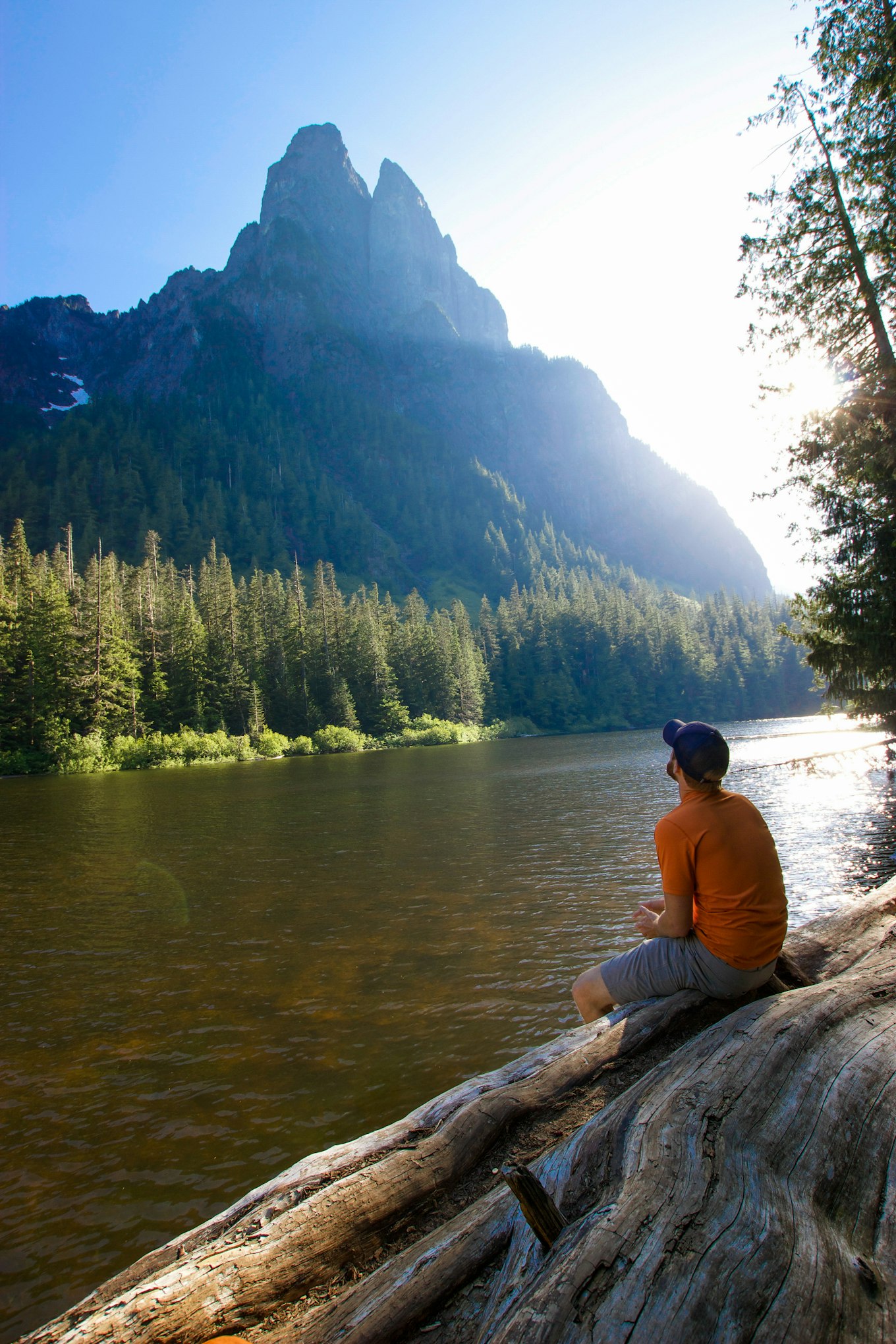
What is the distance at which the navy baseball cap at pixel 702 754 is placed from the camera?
4.73 m

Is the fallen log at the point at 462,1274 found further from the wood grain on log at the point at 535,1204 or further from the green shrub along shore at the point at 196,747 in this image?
the green shrub along shore at the point at 196,747

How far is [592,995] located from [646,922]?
2.67 ft

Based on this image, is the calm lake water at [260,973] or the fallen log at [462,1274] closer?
the fallen log at [462,1274]

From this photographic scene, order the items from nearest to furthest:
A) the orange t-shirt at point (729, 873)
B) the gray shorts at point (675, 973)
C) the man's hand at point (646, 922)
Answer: the orange t-shirt at point (729, 873)
the gray shorts at point (675, 973)
the man's hand at point (646, 922)

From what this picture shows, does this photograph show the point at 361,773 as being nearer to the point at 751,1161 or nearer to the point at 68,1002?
the point at 68,1002

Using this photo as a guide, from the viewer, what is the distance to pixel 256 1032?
824cm

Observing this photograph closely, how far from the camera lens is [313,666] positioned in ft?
278

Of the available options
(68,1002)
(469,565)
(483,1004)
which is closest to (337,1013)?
(483,1004)

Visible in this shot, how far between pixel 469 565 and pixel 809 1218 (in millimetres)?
199517

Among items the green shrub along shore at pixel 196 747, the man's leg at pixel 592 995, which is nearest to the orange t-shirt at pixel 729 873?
the man's leg at pixel 592 995

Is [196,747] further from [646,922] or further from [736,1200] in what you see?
[736,1200]

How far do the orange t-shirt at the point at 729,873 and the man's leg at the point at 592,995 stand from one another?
3.52 ft

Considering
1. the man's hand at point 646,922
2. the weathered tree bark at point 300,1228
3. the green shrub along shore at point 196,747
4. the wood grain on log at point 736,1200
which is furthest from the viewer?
the green shrub along shore at point 196,747

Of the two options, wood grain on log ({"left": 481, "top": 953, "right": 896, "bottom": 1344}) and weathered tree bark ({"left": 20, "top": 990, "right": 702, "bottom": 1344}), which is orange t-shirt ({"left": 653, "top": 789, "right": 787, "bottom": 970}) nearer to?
wood grain on log ({"left": 481, "top": 953, "right": 896, "bottom": 1344})
